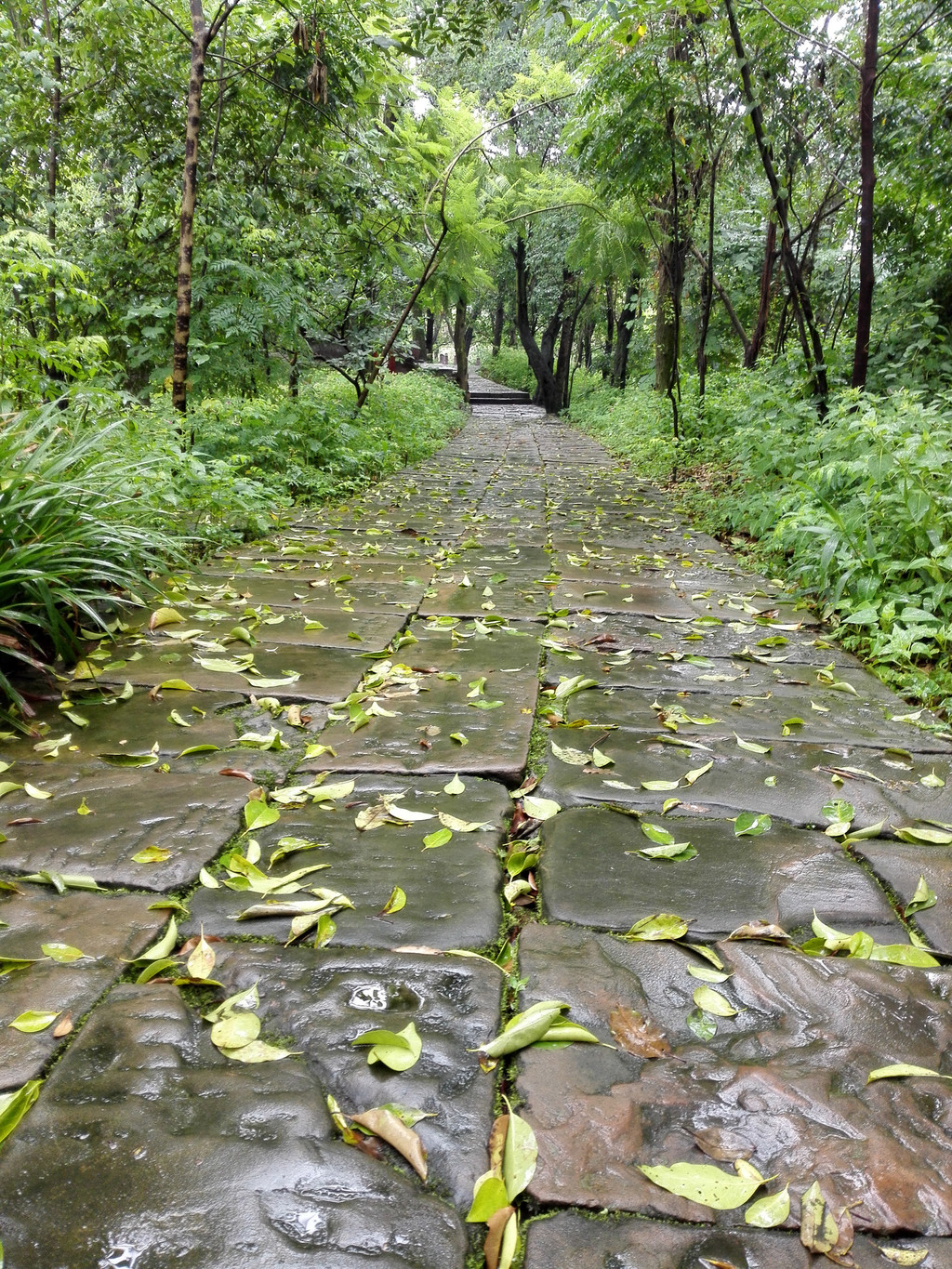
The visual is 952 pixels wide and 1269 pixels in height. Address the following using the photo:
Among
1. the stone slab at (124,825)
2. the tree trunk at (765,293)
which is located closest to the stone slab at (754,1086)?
the stone slab at (124,825)

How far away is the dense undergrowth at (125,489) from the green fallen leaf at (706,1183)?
195 cm

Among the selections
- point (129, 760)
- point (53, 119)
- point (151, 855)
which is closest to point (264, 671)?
point (129, 760)

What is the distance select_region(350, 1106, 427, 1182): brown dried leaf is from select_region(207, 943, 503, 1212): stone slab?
16 mm

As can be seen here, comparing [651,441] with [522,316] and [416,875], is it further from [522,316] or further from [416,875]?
[522,316]

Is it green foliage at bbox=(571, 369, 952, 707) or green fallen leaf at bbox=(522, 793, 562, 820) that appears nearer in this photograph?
green fallen leaf at bbox=(522, 793, 562, 820)

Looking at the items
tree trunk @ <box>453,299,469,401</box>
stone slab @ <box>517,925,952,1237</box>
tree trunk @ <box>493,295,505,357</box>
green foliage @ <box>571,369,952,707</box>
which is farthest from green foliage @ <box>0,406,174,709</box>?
tree trunk @ <box>493,295,505,357</box>

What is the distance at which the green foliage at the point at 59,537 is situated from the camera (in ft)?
8.25

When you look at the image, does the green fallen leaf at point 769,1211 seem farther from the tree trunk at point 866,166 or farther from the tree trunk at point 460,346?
the tree trunk at point 460,346

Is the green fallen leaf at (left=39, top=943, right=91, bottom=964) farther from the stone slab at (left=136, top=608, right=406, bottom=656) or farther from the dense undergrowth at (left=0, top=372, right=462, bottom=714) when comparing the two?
the stone slab at (left=136, top=608, right=406, bottom=656)

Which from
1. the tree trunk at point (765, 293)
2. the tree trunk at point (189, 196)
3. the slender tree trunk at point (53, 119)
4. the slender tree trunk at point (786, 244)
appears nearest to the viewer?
the tree trunk at point (189, 196)

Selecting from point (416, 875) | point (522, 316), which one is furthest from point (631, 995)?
point (522, 316)

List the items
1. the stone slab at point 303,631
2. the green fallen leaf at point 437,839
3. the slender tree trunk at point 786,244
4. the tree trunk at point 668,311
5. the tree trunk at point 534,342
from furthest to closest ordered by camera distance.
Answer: the tree trunk at point 534,342
the tree trunk at point 668,311
the slender tree trunk at point 786,244
the stone slab at point 303,631
the green fallen leaf at point 437,839

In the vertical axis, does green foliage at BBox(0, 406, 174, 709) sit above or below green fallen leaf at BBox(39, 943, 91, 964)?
above

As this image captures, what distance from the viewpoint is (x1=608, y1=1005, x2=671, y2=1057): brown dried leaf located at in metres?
1.15
